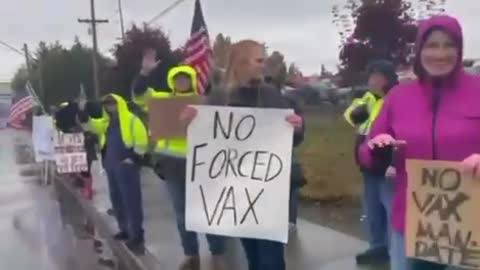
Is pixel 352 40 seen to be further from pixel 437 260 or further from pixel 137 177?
pixel 437 260

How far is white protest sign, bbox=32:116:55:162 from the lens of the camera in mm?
17859

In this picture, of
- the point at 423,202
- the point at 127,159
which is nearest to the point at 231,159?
the point at 423,202

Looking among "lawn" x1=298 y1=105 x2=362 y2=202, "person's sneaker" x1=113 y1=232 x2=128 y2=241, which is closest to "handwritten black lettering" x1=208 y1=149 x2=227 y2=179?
"person's sneaker" x1=113 y1=232 x2=128 y2=241

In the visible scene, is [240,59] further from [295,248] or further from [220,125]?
[295,248]

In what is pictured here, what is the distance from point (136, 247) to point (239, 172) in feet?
14.7

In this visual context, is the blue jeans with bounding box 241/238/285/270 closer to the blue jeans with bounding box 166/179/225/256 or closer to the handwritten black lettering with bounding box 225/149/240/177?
the handwritten black lettering with bounding box 225/149/240/177

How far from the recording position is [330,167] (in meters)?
14.8

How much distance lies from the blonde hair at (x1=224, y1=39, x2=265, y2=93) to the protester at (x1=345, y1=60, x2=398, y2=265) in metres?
1.97

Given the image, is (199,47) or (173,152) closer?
(173,152)

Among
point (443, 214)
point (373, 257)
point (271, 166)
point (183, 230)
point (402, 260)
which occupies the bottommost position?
point (373, 257)

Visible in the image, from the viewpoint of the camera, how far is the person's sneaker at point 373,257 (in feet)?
25.9

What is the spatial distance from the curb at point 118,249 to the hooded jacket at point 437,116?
184 inches

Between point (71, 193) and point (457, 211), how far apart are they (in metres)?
13.4

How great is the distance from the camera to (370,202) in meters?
7.77
